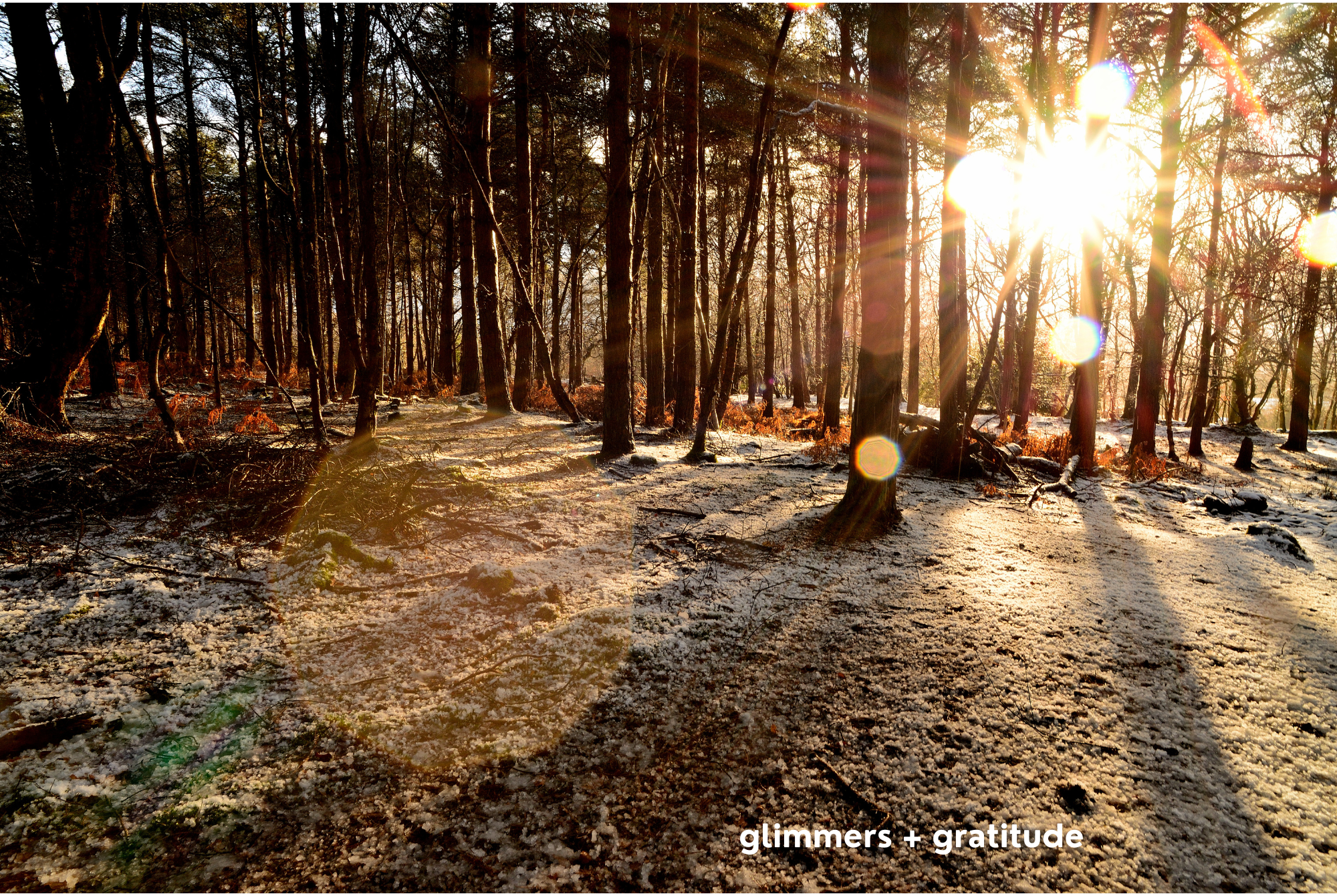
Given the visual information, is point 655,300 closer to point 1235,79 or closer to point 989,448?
point 989,448

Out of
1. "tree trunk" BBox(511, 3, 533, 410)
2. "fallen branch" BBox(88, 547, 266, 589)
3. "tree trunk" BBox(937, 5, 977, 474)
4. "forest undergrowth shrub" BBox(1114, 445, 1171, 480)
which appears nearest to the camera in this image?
"fallen branch" BBox(88, 547, 266, 589)

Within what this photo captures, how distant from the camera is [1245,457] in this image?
11.2 m

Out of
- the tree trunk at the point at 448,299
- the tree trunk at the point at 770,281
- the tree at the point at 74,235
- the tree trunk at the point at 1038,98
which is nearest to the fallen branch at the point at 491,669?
the tree at the point at 74,235

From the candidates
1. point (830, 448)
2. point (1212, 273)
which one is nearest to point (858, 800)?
point (830, 448)

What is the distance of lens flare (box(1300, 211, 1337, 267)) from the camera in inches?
508

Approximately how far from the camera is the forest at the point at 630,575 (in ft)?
5.51

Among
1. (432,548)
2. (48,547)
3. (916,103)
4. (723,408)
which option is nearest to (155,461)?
(48,547)

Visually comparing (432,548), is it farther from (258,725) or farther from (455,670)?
(258,725)

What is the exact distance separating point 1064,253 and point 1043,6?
9.40m

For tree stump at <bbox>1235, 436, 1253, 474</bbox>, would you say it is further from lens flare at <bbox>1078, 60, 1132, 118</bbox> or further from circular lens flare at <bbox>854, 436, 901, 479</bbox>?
circular lens flare at <bbox>854, 436, 901, 479</bbox>

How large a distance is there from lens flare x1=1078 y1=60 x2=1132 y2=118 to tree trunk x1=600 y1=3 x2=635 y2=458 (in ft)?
28.0

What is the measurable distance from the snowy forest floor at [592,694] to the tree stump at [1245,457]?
904cm

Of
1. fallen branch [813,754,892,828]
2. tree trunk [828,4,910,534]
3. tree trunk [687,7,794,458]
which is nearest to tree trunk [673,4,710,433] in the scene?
tree trunk [687,7,794,458]

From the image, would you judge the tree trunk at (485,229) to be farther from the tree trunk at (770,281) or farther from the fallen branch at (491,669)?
the tree trunk at (770,281)
